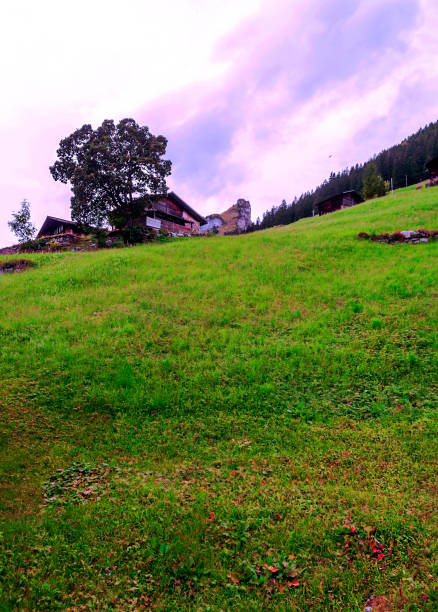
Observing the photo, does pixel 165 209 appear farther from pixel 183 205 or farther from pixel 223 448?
pixel 223 448

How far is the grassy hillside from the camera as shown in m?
4.54

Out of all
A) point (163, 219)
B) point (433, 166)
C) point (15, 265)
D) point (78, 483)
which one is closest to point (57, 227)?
point (163, 219)

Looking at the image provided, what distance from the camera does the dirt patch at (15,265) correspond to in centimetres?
2752

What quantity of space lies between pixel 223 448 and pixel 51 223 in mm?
58332

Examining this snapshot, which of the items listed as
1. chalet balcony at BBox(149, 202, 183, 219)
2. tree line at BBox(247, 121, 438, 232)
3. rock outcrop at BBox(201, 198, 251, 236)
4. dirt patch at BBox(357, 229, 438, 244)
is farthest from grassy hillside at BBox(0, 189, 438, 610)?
rock outcrop at BBox(201, 198, 251, 236)

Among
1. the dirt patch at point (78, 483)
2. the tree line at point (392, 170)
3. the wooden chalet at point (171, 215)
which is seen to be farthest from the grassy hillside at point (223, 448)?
the tree line at point (392, 170)

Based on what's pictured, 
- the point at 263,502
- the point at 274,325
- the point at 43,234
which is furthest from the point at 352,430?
the point at 43,234

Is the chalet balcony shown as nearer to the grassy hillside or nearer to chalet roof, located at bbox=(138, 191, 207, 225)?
chalet roof, located at bbox=(138, 191, 207, 225)

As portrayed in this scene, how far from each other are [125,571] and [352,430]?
5742 mm

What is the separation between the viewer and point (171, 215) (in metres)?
54.2

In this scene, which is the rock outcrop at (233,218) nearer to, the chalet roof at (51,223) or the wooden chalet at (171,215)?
the wooden chalet at (171,215)

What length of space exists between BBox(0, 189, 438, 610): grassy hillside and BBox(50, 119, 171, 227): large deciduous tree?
26314mm

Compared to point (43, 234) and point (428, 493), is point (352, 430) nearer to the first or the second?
point (428, 493)

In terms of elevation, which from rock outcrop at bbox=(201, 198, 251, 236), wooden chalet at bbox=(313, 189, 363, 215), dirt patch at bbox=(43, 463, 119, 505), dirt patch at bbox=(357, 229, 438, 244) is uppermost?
rock outcrop at bbox=(201, 198, 251, 236)
